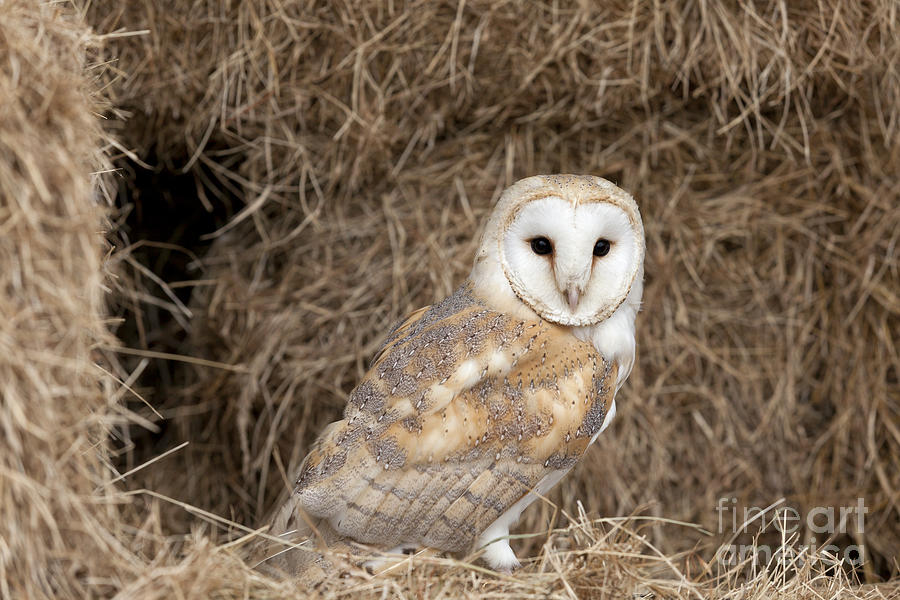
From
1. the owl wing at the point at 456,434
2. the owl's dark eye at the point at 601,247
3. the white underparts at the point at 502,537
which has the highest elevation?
the owl's dark eye at the point at 601,247

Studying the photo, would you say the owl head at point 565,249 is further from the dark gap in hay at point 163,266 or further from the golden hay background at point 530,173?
the dark gap in hay at point 163,266

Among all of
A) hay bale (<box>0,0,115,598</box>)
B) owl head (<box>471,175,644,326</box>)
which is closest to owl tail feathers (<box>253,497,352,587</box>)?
hay bale (<box>0,0,115,598</box>)

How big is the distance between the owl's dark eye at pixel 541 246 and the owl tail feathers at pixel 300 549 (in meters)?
0.60

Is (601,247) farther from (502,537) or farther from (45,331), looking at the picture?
(45,331)

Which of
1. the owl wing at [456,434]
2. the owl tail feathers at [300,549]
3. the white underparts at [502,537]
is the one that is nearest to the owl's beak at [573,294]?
the owl wing at [456,434]

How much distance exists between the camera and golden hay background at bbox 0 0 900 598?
2.11 meters

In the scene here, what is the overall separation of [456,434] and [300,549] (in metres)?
0.33

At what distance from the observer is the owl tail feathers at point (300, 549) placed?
156 centimetres

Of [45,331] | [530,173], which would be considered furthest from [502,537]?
[530,173]

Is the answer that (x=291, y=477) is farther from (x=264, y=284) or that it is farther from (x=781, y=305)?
(x=781, y=305)

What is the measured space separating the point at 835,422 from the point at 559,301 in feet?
3.65

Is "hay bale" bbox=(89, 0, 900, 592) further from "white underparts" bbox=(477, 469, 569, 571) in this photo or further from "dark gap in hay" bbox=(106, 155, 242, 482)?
"white underparts" bbox=(477, 469, 569, 571)

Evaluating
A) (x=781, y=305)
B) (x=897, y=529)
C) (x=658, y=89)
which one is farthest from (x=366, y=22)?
(x=897, y=529)

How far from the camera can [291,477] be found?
92.0 inches
